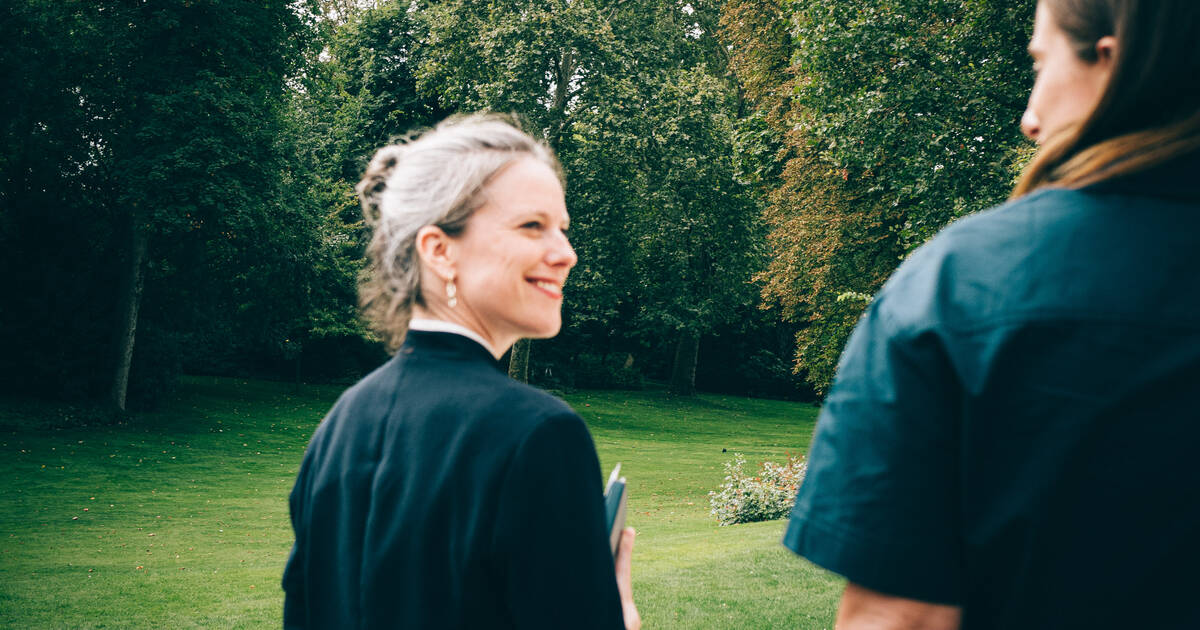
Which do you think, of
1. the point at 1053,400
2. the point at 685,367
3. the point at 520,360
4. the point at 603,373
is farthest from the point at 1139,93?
the point at 603,373

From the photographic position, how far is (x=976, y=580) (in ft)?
3.67

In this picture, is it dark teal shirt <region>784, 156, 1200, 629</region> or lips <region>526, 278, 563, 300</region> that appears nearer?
dark teal shirt <region>784, 156, 1200, 629</region>

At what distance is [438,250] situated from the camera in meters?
1.88

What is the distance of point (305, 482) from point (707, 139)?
2667 cm

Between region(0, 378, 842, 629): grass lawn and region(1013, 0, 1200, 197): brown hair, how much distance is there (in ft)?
23.5

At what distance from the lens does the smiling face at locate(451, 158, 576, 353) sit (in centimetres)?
186

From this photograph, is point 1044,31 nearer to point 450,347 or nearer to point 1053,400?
point 1053,400

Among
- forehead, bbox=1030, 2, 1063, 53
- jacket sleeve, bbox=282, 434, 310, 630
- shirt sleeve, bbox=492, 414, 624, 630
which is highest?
forehead, bbox=1030, 2, 1063, 53

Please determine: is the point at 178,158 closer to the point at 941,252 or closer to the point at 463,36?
the point at 463,36

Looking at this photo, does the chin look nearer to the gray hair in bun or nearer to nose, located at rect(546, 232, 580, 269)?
nose, located at rect(546, 232, 580, 269)

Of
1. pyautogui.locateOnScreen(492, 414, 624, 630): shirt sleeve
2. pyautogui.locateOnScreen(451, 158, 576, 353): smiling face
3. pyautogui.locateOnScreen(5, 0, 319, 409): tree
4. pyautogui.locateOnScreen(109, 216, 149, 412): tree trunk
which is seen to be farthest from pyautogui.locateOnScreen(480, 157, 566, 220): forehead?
Answer: pyautogui.locateOnScreen(109, 216, 149, 412): tree trunk

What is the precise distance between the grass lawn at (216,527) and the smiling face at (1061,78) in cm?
710

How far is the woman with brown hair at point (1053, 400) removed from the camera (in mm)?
1066

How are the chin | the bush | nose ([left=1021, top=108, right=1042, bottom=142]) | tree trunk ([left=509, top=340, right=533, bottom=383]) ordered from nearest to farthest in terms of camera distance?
nose ([left=1021, top=108, right=1042, bottom=142])
the chin
tree trunk ([left=509, top=340, right=533, bottom=383])
the bush
